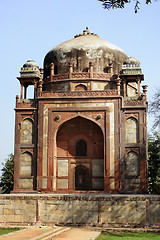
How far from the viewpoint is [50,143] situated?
62.6ft

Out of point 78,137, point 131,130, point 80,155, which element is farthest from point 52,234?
point 131,130

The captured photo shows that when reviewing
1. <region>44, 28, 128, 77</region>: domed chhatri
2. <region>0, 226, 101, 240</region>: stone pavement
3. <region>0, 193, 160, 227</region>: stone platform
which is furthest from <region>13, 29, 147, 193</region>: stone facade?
<region>0, 226, 101, 240</region>: stone pavement

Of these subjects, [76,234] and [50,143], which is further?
[50,143]

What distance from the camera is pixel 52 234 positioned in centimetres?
1179

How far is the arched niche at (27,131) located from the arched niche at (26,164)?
0.67 meters

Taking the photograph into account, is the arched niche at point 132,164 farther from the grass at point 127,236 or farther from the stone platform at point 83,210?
the grass at point 127,236

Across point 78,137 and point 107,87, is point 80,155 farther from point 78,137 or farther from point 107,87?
point 107,87

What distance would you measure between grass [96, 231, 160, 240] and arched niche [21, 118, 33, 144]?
8.15 m

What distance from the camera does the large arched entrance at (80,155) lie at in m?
19.4

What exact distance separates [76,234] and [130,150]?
7.65 meters

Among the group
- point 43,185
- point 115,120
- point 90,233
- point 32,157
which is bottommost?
point 90,233

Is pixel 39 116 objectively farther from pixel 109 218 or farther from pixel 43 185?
pixel 109 218

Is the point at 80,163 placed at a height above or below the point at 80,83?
below

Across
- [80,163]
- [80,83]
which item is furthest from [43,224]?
[80,83]
